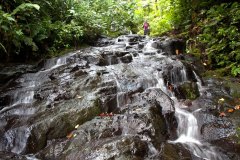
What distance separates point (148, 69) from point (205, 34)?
10.0ft

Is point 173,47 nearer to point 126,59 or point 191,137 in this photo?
point 126,59

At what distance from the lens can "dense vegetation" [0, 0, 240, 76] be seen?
27.6 ft

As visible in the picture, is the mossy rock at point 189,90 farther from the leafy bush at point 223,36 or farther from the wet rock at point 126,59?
the wet rock at point 126,59

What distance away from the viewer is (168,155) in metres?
4.65

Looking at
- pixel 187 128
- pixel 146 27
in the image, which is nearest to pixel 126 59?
pixel 187 128

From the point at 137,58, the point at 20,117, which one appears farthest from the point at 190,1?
the point at 20,117

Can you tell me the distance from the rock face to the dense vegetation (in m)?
1.21

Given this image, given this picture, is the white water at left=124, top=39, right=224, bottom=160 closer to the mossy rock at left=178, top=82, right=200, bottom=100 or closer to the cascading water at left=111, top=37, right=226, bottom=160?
the cascading water at left=111, top=37, right=226, bottom=160

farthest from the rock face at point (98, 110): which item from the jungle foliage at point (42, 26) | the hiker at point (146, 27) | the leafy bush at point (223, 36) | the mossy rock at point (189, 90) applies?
the hiker at point (146, 27)

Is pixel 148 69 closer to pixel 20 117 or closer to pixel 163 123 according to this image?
pixel 163 123

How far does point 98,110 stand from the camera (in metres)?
6.10

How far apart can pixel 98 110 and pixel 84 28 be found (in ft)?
25.4

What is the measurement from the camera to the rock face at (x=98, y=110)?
4.90 m

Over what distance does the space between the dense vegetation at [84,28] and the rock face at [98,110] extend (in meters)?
1.21
